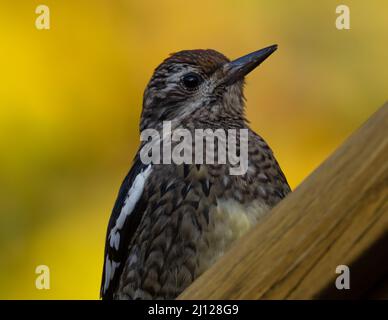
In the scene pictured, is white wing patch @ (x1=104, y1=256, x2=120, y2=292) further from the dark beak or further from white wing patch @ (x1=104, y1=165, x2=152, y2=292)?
the dark beak

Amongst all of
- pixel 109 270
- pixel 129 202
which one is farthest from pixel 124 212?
pixel 109 270

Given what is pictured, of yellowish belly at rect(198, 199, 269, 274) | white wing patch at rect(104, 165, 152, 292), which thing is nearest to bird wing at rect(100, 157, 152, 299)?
white wing patch at rect(104, 165, 152, 292)

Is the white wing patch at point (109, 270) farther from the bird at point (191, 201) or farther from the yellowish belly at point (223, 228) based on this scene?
the yellowish belly at point (223, 228)

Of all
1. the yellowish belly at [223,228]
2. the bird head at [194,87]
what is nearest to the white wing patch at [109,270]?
the yellowish belly at [223,228]

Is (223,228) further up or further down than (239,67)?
further down

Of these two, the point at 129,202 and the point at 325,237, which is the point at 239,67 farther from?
the point at 325,237
